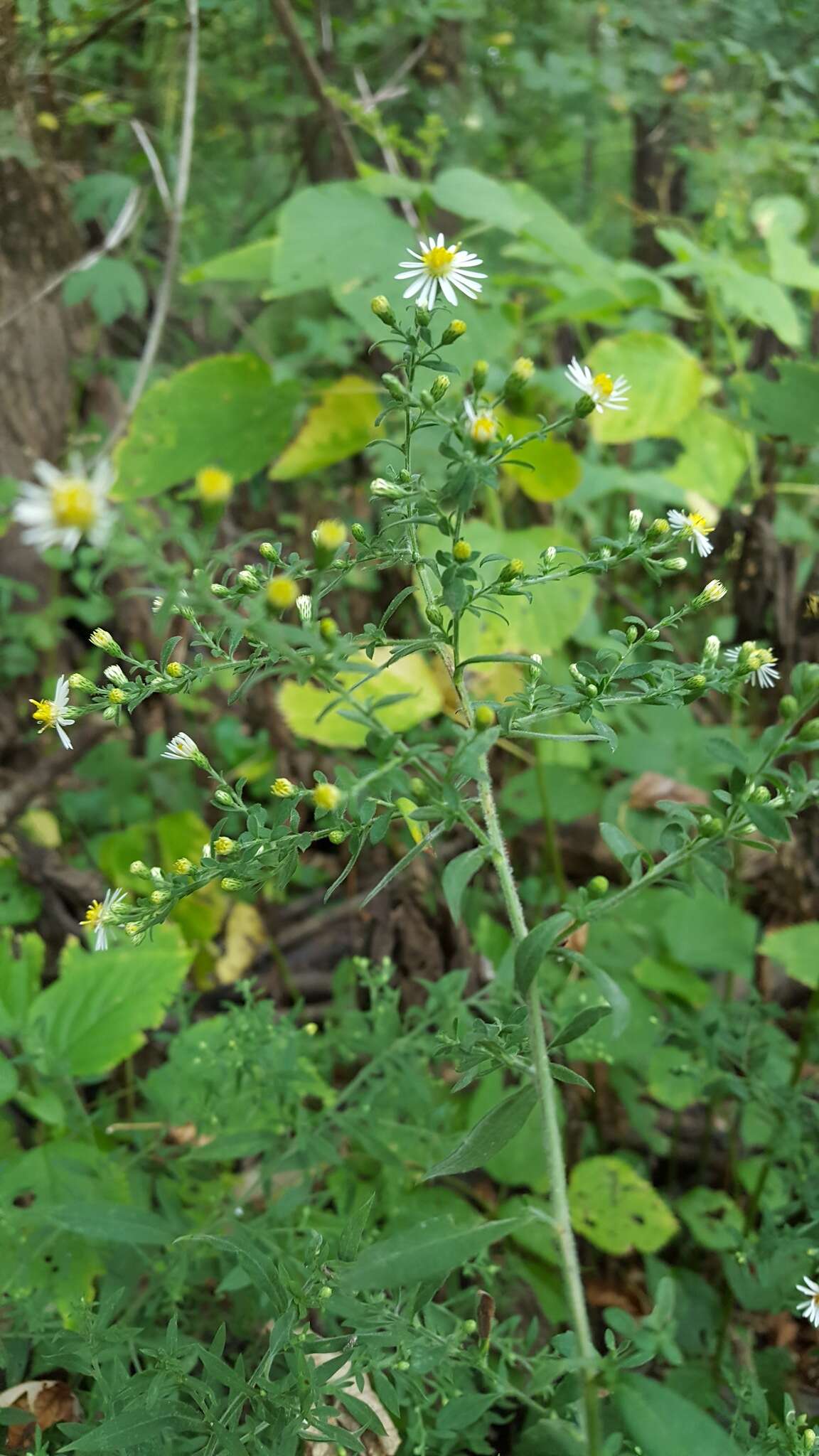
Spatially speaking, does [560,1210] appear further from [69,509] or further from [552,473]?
[552,473]

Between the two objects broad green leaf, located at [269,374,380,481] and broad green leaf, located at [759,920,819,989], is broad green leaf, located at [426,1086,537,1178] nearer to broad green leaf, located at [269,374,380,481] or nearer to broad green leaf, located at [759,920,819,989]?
broad green leaf, located at [759,920,819,989]

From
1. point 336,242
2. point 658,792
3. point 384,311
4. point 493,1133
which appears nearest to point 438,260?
point 384,311

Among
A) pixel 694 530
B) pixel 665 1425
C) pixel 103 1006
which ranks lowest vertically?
pixel 103 1006

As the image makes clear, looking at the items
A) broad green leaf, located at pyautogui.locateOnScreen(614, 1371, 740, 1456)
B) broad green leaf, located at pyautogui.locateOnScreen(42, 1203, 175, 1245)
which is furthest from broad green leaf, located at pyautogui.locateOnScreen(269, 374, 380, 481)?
broad green leaf, located at pyautogui.locateOnScreen(614, 1371, 740, 1456)

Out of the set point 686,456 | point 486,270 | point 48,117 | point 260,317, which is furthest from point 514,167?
point 686,456

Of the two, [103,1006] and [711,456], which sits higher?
[711,456]

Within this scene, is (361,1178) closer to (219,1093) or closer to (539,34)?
(219,1093)

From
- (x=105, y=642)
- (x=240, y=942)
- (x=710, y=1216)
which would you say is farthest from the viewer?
(x=240, y=942)
